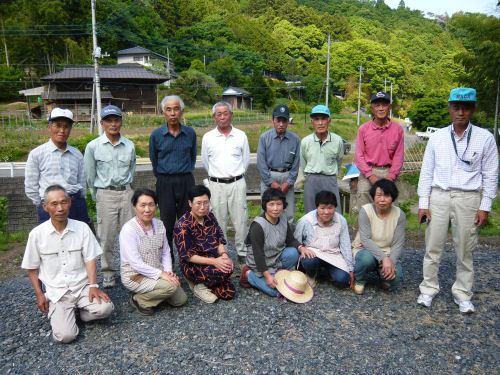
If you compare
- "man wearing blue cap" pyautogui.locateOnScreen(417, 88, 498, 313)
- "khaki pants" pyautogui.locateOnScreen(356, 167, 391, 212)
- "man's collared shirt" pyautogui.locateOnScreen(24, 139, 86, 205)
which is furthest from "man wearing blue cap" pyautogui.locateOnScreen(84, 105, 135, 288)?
"man wearing blue cap" pyautogui.locateOnScreen(417, 88, 498, 313)

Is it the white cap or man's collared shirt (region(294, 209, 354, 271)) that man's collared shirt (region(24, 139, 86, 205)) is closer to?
the white cap

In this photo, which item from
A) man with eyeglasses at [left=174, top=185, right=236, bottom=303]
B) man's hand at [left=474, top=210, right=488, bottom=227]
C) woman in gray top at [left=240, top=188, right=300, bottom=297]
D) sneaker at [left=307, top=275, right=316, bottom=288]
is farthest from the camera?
sneaker at [left=307, top=275, right=316, bottom=288]

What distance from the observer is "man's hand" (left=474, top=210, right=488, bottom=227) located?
145 inches

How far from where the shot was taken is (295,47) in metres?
70.9

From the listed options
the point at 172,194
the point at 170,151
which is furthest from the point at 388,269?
the point at 170,151

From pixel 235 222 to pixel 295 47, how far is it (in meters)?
71.5

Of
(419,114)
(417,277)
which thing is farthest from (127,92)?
(417,277)

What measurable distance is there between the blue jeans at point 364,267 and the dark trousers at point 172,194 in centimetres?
209

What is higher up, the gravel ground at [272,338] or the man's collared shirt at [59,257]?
the man's collared shirt at [59,257]

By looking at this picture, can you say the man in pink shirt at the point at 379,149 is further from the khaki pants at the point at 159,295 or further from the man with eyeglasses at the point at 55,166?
the man with eyeglasses at the point at 55,166

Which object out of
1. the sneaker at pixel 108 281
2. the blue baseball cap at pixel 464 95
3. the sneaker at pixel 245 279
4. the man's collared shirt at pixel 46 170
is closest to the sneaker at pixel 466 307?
the blue baseball cap at pixel 464 95

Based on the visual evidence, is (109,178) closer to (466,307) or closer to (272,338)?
(272,338)

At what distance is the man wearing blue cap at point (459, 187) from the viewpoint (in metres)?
3.72

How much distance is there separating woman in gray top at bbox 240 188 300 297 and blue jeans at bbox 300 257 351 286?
14 cm
